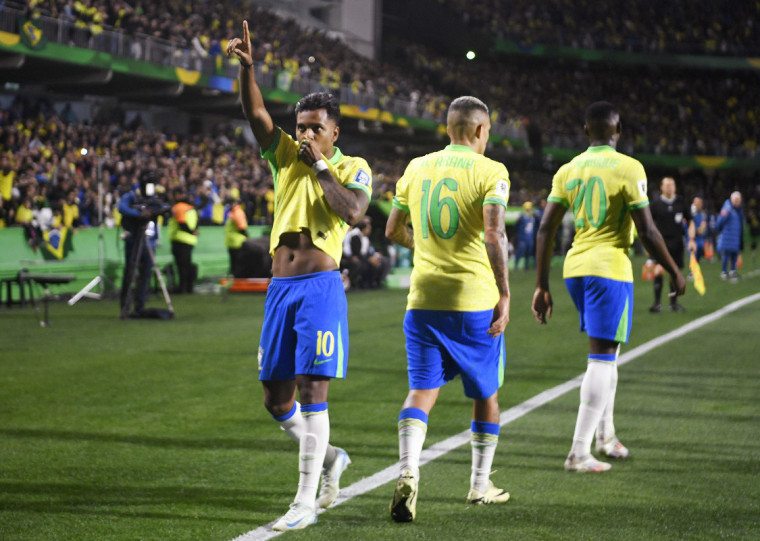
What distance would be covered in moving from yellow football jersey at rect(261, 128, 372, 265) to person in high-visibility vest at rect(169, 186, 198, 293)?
13017 mm

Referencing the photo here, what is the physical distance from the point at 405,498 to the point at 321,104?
5.93 feet

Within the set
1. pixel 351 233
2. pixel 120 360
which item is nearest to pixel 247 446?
pixel 120 360

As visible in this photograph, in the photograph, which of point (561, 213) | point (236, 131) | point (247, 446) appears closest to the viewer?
point (561, 213)

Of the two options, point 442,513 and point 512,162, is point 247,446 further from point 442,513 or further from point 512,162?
point 512,162

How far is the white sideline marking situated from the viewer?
438 cm

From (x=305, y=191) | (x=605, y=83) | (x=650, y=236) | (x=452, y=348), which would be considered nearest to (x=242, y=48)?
(x=305, y=191)

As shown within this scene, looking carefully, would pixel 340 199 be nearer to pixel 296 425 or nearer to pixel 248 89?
pixel 248 89

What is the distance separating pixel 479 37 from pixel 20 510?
187 ft

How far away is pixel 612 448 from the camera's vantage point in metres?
5.90

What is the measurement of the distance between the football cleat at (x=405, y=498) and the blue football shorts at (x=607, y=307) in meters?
1.64

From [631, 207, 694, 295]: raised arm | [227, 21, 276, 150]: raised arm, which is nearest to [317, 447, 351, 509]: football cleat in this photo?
[227, 21, 276, 150]: raised arm

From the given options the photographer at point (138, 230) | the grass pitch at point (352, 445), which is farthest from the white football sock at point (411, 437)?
the photographer at point (138, 230)

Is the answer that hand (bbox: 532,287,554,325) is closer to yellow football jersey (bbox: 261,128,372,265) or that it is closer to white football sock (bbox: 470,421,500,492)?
white football sock (bbox: 470,421,500,492)

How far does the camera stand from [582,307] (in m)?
5.67
